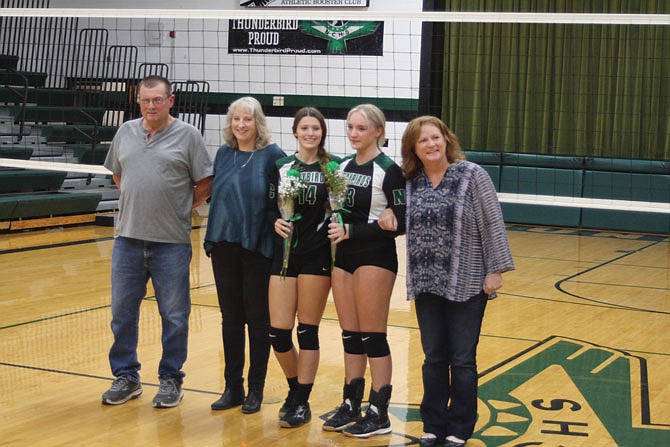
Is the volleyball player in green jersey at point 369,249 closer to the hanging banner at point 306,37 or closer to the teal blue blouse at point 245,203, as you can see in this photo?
the teal blue blouse at point 245,203

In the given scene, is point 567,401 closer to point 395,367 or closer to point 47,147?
point 395,367

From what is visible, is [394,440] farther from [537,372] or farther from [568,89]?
[568,89]

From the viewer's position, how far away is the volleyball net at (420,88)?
14.2 m

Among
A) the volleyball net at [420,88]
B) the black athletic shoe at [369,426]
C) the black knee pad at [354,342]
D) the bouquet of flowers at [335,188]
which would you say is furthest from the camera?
the volleyball net at [420,88]

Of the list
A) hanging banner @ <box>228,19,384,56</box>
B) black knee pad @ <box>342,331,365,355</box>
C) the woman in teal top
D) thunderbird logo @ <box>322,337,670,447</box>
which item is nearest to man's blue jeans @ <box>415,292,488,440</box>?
thunderbird logo @ <box>322,337,670,447</box>

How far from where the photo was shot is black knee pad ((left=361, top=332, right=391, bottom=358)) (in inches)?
185

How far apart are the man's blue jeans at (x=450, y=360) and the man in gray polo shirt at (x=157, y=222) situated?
132 cm

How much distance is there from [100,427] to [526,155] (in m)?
10.7

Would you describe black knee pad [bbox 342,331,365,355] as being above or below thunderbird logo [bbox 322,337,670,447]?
above

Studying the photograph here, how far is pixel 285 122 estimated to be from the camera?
16.2m

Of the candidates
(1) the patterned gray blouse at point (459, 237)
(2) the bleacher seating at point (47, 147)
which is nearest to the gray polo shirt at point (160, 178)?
(1) the patterned gray blouse at point (459, 237)

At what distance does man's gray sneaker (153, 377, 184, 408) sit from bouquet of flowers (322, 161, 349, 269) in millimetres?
1209

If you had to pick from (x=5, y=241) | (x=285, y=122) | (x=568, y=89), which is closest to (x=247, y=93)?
(x=285, y=122)

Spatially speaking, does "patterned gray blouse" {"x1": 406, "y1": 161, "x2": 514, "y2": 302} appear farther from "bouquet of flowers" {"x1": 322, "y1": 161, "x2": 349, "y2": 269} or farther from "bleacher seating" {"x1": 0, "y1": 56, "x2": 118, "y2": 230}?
"bleacher seating" {"x1": 0, "y1": 56, "x2": 118, "y2": 230}
